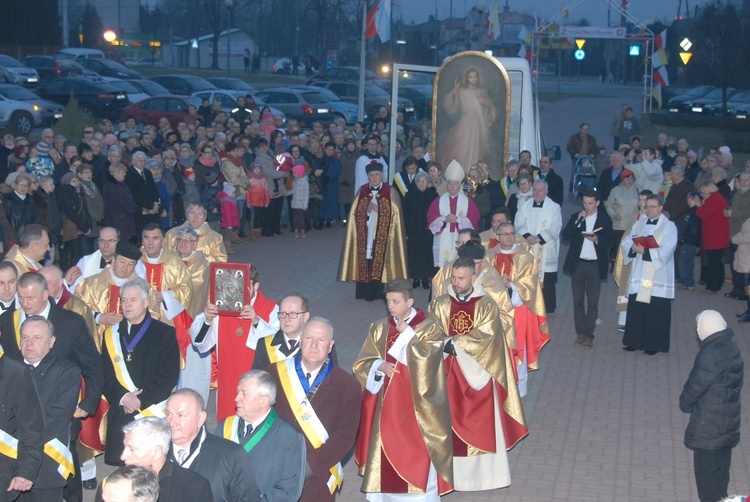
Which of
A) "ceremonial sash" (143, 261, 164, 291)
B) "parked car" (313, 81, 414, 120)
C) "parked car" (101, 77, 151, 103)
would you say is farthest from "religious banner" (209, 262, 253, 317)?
"parked car" (101, 77, 151, 103)

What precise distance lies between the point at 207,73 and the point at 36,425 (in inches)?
2186

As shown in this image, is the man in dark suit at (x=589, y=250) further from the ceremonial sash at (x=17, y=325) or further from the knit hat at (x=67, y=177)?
the ceremonial sash at (x=17, y=325)

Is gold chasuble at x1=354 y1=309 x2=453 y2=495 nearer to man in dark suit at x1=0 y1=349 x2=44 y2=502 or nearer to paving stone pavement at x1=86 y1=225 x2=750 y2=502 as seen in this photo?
Answer: paving stone pavement at x1=86 y1=225 x2=750 y2=502

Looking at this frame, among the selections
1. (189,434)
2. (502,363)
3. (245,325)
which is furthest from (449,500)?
(189,434)

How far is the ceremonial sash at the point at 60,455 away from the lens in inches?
243

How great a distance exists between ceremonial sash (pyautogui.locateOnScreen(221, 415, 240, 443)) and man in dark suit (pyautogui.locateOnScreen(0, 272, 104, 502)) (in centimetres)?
148

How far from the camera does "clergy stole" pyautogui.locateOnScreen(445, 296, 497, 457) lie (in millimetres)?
7625

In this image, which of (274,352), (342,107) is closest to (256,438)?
(274,352)

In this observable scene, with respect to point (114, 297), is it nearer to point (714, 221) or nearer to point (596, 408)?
point (596, 408)

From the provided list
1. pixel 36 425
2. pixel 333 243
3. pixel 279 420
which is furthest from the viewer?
pixel 333 243

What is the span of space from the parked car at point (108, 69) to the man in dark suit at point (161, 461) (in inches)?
1492

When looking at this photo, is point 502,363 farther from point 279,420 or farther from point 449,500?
point 279,420

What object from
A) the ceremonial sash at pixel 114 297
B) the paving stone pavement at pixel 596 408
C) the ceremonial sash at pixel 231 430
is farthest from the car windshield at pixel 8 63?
the ceremonial sash at pixel 231 430

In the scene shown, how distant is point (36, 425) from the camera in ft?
18.6
